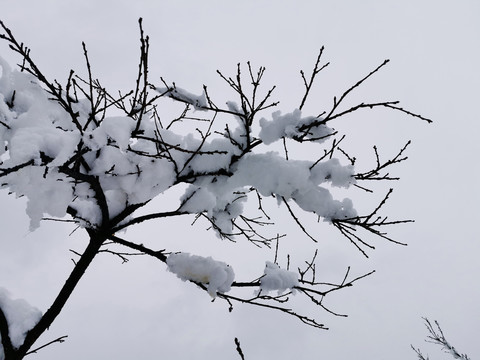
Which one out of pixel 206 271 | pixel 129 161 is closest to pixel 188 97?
pixel 129 161

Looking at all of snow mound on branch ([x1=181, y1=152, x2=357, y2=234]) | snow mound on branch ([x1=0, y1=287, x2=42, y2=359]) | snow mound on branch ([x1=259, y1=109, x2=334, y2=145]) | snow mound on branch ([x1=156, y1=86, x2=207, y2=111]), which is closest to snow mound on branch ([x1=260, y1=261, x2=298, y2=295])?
snow mound on branch ([x1=181, y1=152, x2=357, y2=234])

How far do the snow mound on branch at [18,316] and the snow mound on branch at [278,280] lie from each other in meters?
2.40

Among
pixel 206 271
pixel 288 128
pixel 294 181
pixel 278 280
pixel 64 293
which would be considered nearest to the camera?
pixel 288 128

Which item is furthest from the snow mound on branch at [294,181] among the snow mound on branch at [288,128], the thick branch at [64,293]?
the thick branch at [64,293]

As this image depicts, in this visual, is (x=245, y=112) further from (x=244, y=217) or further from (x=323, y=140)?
(x=244, y=217)

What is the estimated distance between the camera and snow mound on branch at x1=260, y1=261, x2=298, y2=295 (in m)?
3.52

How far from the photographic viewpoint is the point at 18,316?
360 centimetres

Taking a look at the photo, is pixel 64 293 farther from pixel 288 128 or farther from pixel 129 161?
pixel 288 128

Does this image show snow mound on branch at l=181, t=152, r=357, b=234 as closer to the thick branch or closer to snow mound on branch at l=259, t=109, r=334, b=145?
snow mound on branch at l=259, t=109, r=334, b=145

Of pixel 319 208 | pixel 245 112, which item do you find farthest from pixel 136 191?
pixel 319 208

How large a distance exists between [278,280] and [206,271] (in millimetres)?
739

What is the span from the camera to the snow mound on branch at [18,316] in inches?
137

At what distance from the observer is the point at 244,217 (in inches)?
200

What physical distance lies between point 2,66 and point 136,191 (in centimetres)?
129
